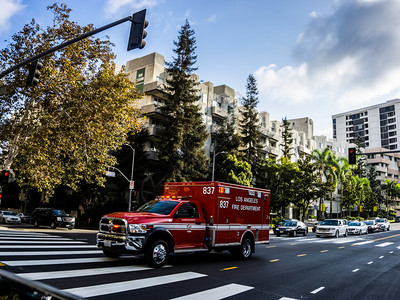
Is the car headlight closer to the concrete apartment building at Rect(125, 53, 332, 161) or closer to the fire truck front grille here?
the fire truck front grille

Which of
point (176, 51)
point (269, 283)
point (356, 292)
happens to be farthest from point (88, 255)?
point (176, 51)

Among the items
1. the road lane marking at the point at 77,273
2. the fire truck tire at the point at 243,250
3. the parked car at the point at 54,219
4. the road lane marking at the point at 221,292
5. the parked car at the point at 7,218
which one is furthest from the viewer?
the parked car at the point at 7,218

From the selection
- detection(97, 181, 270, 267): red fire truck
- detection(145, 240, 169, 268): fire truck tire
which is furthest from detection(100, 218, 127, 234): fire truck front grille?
detection(145, 240, 169, 268): fire truck tire

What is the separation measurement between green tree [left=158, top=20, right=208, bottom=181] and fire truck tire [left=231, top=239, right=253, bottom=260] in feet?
73.6

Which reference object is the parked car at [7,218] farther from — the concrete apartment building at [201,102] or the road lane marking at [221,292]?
the road lane marking at [221,292]

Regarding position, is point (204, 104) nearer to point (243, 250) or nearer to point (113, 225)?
point (243, 250)

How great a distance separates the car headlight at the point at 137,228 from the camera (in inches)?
336

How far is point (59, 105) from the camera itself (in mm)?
19594

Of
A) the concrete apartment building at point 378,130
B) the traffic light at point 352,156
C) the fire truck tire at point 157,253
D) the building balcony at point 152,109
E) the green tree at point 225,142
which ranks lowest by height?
the fire truck tire at point 157,253

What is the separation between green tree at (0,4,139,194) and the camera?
59.8 ft

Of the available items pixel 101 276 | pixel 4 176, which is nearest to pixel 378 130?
pixel 4 176

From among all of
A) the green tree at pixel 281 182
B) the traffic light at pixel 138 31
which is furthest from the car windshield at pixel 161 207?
the green tree at pixel 281 182

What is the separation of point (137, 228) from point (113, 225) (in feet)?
2.68

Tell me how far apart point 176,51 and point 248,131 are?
17.3m
